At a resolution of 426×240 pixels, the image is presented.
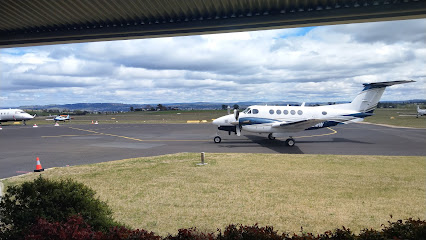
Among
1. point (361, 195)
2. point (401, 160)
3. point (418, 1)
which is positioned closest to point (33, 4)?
point (418, 1)

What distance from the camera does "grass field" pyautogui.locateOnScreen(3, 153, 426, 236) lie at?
23.2 feet

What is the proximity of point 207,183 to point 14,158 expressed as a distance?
14582mm

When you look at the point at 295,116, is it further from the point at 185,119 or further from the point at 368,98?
the point at 185,119

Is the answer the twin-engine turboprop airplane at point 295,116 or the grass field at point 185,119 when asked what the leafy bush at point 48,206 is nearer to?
the twin-engine turboprop airplane at point 295,116

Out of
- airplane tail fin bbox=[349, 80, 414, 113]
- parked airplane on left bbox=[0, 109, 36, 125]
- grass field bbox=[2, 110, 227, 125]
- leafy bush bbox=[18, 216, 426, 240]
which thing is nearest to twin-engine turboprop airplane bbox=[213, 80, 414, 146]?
airplane tail fin bbox=[349, 80, 414, 113]

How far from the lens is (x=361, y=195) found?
8.84 m

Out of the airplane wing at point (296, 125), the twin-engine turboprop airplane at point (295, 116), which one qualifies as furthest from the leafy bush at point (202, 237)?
the twin-engine turboprop airplane at point (295, 116)

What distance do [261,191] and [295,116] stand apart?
14117 millimetres

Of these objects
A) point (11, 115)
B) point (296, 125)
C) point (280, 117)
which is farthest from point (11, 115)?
point (296, 125)

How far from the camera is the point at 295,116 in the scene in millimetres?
22141

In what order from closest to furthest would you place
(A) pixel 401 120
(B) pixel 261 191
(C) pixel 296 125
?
(B) pixel 261 191 < (C) pixel 296 125 < (A) pixel 401 120

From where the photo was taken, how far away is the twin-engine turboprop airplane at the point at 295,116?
21.4m

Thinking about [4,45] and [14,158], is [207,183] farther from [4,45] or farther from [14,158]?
[14,158]

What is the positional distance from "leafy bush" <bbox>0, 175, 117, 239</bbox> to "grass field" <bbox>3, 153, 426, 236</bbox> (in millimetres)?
1831
